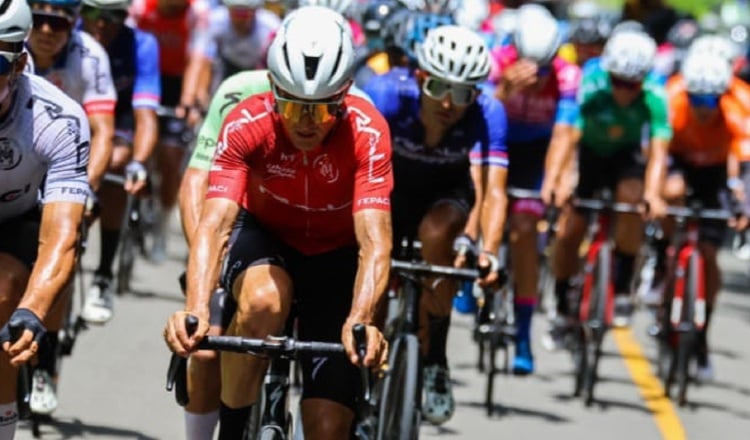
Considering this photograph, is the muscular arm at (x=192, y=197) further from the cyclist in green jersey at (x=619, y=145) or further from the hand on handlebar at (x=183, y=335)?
the cyclist in green jersey at (x=619, y=145)

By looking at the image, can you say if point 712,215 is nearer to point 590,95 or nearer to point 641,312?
point 590,95

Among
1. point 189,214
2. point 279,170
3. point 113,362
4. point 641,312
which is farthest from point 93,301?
point 641,312

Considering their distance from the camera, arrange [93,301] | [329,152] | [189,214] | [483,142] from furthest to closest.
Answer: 1. [93,301]
2. [483,142]
3. [189,214]
4. [329,152]

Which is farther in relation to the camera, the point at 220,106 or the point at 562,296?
the point at 562,296

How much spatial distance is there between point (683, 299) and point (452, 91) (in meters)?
3.81

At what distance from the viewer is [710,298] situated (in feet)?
44.0

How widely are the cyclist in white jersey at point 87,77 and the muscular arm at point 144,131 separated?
129cm

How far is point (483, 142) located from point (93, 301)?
2754 millimetres

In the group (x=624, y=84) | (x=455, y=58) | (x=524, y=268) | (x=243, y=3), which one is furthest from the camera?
(x=243, y=3)

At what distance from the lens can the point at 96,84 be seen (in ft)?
34.1

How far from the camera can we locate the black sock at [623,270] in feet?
45.2

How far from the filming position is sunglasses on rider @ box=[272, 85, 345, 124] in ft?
24.1

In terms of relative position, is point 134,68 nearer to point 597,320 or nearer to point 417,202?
point 417,202

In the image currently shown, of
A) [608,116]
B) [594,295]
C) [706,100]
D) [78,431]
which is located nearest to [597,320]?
[594,295]
